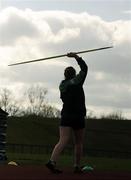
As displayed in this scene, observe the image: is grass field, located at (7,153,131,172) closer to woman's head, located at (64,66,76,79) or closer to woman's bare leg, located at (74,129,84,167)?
woman's bare leg, located at (74,129,84,167)

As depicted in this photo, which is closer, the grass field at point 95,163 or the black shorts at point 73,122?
the black shorts at point 73,122

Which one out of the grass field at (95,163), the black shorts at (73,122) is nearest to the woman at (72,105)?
the black shorts at (73,122)

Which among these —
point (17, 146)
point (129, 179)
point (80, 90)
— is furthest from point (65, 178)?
point (17, 146)

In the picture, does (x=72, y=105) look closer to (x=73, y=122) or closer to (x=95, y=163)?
(x=73, y=122)

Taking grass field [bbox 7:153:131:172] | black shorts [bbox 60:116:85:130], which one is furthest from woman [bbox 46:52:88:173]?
grass field [bbox 7:153:131:172]

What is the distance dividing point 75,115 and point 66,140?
49 cm

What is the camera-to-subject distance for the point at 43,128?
118 meters

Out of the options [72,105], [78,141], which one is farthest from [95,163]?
[72,105]

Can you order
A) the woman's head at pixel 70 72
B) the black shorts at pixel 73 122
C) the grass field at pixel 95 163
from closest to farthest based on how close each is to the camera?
the black shorts at pixel 73 122, the woman's head at pixel 70 72, the grass field at pixel 95 163

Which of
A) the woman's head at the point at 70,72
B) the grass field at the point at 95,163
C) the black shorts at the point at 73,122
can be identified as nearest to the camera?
the black shorts at the point at 73,122

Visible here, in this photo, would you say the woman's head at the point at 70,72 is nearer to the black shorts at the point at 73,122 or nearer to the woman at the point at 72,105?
the woman at the point at 72,105

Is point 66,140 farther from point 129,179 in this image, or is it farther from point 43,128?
point 43,128

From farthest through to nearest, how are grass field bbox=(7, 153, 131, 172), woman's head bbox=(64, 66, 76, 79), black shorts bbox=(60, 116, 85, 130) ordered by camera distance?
grass field bbox=(7, 153, 131, 172) < woman's head bbox=(64, 66, 76, 79) < black shorts bbox=(60, 116, 85, 130)

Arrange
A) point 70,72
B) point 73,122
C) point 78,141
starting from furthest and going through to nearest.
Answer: point 78,141, point 70,72, point 73,122
